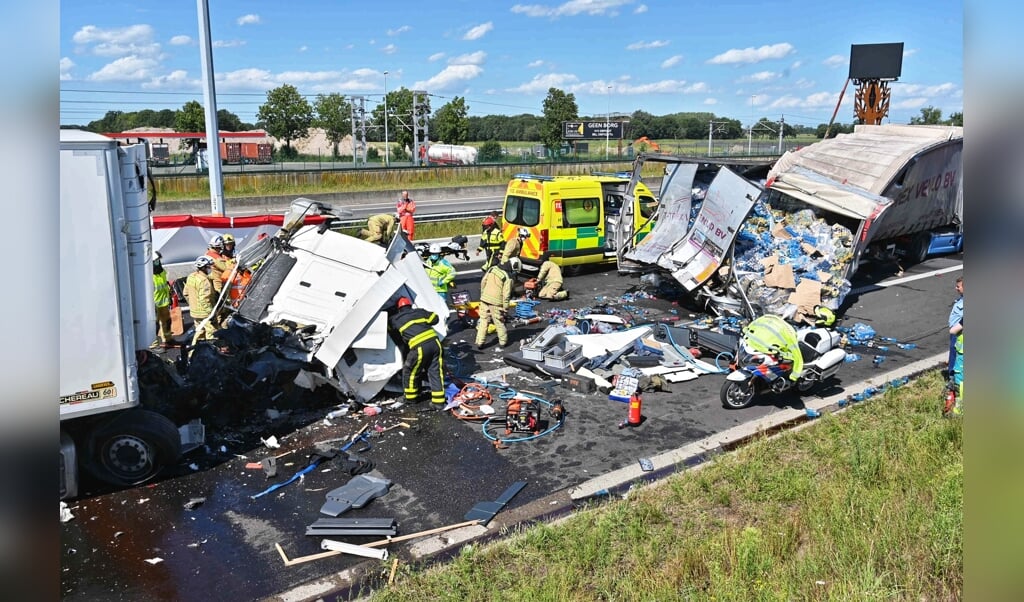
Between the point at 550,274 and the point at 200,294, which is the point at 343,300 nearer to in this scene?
the point at 200,294

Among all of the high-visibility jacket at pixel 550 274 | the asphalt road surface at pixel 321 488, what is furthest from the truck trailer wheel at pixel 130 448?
the high-visibility jacket at pixel 550 274

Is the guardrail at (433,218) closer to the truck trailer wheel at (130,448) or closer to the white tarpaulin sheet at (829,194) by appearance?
the white tarpaulin sheet at (829,194)

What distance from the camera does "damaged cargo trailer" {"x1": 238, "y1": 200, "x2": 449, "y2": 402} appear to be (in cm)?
834

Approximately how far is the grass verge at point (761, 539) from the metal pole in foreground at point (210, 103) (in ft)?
36.6

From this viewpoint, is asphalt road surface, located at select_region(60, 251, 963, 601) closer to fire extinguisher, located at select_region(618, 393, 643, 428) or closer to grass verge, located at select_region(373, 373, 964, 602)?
fire extinguisher, located at select_region(618, 393, 643, 428)

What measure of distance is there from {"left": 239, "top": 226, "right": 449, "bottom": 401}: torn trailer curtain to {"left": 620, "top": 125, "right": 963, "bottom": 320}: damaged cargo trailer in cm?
519

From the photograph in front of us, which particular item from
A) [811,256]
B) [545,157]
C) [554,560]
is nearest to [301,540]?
[554,560]

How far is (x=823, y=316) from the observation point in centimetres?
1181

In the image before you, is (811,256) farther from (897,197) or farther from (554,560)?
(554,560)

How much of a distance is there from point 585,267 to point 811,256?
477 cm

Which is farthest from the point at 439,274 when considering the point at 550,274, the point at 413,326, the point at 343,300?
the point at 413,326

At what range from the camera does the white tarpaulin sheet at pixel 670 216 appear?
43.7 ft

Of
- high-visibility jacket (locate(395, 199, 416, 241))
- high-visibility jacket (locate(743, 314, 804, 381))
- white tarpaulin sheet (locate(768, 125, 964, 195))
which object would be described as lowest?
high-visibility jacket (locate(743, 314, 804, 381))

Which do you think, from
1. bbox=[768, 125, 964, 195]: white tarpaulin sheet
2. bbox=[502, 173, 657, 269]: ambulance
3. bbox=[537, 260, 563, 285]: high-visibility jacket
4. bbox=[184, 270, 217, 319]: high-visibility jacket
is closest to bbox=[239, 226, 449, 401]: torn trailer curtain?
bbox=[184, 270, 217, 319]: high-visibility jacket
